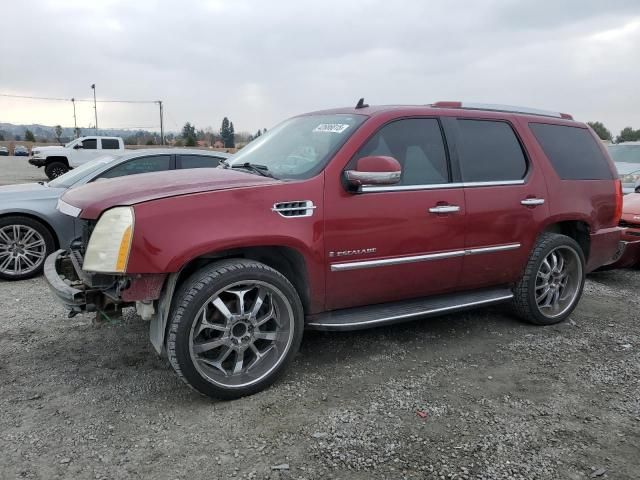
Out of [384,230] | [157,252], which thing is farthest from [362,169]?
[157,252]

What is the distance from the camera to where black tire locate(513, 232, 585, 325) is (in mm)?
4312

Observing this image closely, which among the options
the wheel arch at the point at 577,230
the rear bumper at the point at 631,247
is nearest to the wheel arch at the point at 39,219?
the wheel arch at the point at 577,230

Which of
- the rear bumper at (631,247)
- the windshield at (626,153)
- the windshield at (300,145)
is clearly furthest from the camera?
the windshield at (626,153)

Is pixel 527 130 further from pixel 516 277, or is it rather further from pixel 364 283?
pixel 364 283

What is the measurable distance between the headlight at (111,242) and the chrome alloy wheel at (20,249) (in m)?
3.27

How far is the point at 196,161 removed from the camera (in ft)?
22.7

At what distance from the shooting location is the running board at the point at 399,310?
11.0ft

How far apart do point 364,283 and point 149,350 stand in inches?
66.9

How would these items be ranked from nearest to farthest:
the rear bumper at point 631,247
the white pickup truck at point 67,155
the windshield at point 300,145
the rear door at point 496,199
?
the windshield at point 300,145 < the rear door at point 496,199 < the rear bumper at point 631,247 < the white pickup truck at point 67,155

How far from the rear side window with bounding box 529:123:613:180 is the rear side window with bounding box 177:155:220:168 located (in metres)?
4.25

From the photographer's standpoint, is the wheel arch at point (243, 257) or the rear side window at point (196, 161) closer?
the wheel arch at point (243, 257)

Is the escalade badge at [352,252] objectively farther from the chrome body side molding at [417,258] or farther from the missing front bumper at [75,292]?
the missing front bumper at [75,292]

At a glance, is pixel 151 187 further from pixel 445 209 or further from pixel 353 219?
pixel 445 209

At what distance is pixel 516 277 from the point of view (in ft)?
14.1
